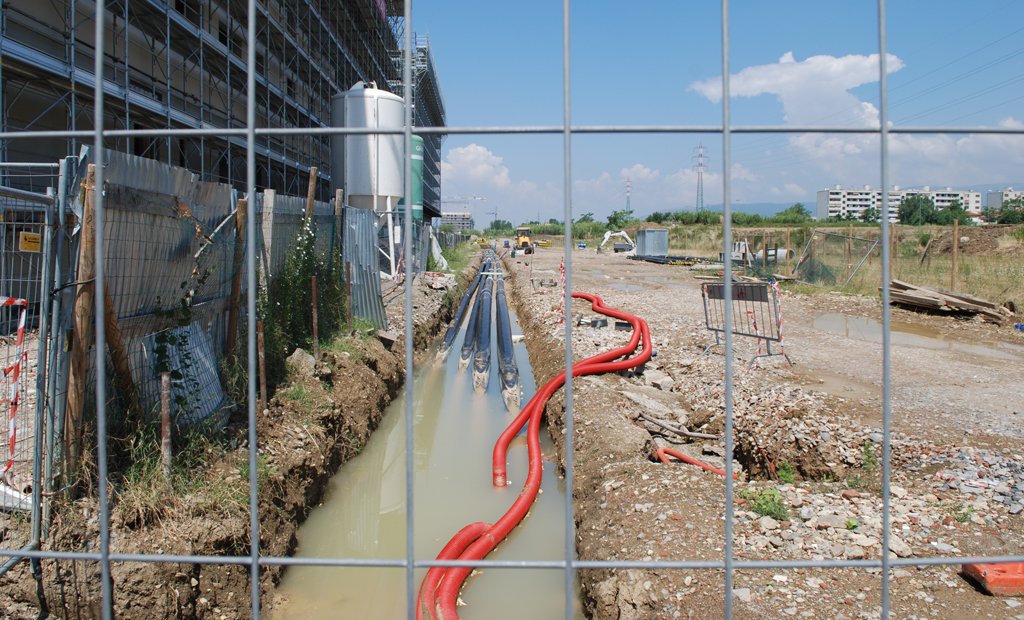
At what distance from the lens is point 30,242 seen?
12.6ft

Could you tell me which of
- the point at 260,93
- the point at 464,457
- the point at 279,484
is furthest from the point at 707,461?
the point at 260,93

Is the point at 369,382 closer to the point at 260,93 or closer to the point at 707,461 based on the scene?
the point at 707,461

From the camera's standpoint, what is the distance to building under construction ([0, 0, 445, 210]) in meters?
10.3

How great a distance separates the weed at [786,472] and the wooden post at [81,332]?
5.54 meters

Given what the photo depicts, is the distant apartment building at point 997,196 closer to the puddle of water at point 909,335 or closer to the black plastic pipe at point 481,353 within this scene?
the puddle of water at point 909,335

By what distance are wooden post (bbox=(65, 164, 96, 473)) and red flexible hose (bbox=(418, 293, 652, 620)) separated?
8.24 feet

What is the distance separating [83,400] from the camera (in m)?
3.79

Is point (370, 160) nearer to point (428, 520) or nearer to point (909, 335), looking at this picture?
point (428, 520)

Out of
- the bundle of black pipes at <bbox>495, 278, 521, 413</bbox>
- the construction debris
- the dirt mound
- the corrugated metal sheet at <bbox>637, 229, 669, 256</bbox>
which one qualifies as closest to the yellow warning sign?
the bundle of black pipes at <bbox>495, 278, 521, 413</bbox>

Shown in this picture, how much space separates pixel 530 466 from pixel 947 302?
12.6 metres

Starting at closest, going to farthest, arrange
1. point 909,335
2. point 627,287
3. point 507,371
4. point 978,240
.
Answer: point 507,371 < point 909,335 < point 627,287 < point 978,240

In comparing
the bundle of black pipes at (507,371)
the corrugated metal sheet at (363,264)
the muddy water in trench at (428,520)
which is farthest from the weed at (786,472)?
the corrugated metal sheet at (363,264)

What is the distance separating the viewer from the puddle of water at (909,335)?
34.0 feet

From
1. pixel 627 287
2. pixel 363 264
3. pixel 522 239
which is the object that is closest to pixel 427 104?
pixel 522 239
